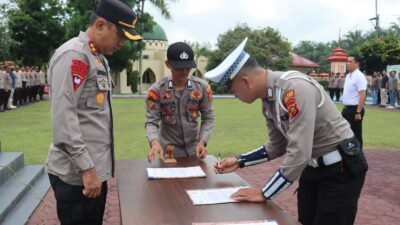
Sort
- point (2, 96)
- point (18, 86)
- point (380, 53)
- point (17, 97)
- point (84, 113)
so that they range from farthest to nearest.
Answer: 1. point (380, 53)
2. point (17, 97)
3. point (18, 86)
4. point (2, 96)
5. point (84, 113)

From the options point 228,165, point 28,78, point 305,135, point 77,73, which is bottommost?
point 228,165

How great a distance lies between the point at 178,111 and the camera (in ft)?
11.1

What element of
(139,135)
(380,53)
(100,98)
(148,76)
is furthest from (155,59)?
(100,98)

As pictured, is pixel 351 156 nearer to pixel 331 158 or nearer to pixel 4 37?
pixel 331 158

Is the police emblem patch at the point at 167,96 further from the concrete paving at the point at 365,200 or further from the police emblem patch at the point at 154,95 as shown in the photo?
the concrete paving at the point at 365,200

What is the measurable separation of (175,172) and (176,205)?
0.70 metres

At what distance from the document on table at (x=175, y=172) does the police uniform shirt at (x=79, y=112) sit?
18.0 inches

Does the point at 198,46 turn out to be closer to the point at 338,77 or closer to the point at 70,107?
the point at 338,77

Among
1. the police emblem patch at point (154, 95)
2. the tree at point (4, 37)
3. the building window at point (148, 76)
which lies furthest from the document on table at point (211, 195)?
the building window at point (148, 76)

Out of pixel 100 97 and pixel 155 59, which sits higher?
pixel 155 59

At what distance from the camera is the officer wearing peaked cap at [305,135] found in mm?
1989

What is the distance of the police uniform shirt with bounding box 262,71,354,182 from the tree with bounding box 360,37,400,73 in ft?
84.8

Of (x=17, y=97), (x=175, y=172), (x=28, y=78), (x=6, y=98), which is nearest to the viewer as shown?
(x=175, y=172)

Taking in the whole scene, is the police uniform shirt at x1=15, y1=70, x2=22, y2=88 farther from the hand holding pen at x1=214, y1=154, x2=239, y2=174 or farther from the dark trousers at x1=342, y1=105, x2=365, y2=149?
the hand holding pen at x1=214, y1=154, x2=239, y2=174
